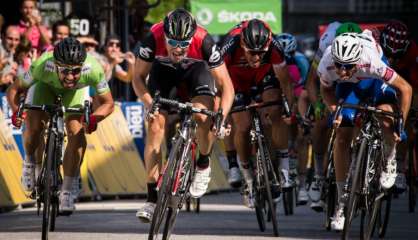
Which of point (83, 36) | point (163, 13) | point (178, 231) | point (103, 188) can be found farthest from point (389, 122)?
point (163, 13)

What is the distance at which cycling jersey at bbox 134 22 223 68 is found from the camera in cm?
1363

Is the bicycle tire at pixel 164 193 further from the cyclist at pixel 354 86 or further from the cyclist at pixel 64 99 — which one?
the cyclist at pixel 64 99

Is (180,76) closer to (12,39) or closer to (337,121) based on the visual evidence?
(337,121)

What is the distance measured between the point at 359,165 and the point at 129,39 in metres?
10.8

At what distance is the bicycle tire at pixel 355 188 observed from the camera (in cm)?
1282

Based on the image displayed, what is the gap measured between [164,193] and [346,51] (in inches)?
83.3

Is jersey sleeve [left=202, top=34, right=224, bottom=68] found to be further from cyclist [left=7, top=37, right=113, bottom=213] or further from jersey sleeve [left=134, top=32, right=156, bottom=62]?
cyclist [left=7, top=37, right=113, bottom=213]

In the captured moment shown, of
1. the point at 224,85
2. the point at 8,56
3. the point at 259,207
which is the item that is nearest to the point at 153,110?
the point at 224,85

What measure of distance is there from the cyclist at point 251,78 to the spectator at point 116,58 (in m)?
5.35

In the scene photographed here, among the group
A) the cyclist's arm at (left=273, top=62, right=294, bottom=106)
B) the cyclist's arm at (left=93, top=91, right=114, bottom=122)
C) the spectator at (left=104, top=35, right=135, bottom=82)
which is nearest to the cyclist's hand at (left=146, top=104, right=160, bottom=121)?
the cyclist's arm at (left=93, top=91, right=114, bottom=122)

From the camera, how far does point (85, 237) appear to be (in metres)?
14.3

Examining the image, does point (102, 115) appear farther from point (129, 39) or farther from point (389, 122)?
point (129, 39)

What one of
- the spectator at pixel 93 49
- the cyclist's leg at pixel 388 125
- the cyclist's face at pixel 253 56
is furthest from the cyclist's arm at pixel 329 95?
the spectator at pixel 93 49

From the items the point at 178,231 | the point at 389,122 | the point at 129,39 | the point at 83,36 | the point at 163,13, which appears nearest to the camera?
the point at 389,122
